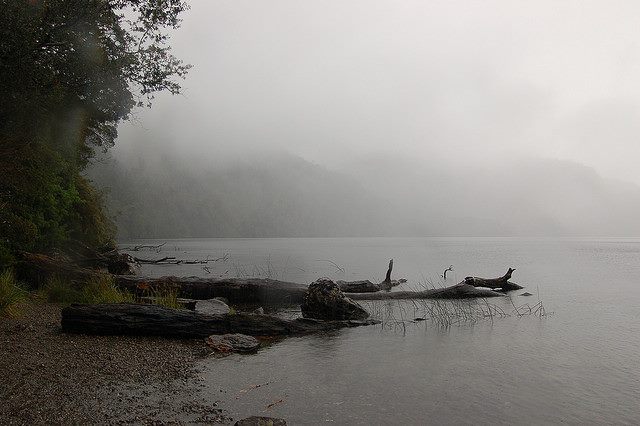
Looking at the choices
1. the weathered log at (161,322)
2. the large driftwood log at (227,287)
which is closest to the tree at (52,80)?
the large driftwood log at (227,287)

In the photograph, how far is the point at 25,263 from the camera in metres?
18.0

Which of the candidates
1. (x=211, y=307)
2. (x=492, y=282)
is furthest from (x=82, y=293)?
(x=492, y=282)

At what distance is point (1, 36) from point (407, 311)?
18.6 metres

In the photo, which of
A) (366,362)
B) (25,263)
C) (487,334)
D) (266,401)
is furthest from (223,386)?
(25,263)

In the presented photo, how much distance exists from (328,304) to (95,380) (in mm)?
10597

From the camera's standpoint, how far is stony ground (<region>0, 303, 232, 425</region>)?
716cm

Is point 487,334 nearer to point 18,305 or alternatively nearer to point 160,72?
point 160,72

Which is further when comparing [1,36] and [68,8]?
[68,8]

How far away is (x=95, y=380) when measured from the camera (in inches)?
341

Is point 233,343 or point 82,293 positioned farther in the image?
point 82,293

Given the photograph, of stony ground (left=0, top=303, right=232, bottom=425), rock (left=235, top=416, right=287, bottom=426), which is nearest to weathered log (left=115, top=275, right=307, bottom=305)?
stony ground (left=0, top=303, right=232, bottom=425)

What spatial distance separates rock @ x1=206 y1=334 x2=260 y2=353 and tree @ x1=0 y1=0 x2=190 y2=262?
7647mm

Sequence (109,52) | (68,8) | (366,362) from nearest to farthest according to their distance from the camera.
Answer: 1. (68,8)
2. (366,362)
3. (109,52)

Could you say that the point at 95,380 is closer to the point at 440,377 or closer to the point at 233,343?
the point at 233,343
